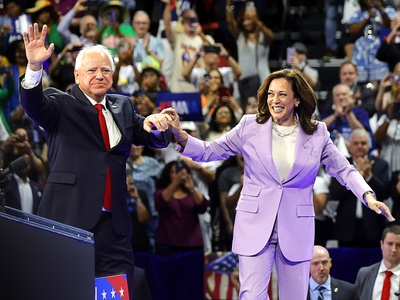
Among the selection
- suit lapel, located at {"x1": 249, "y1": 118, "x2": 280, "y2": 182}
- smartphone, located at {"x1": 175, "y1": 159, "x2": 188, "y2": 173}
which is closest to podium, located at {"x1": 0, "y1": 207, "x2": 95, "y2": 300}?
suit lapel, located at {"x1": 249, "y1": 118, "x2": 280, "y2": 182}

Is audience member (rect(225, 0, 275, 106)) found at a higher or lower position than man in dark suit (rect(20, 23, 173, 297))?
higher

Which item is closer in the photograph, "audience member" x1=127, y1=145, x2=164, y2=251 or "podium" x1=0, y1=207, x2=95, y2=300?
"podium" x1=0, y1=207, x2=95, y2=300

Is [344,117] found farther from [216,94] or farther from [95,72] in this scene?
[95,72]

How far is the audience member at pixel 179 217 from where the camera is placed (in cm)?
833

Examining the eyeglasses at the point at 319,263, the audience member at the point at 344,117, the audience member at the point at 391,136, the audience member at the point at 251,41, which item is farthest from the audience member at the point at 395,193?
the audience member at the point at 251,41

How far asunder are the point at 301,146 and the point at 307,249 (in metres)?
0.59

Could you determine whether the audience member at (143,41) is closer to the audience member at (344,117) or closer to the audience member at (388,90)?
the audience member at (344,117)

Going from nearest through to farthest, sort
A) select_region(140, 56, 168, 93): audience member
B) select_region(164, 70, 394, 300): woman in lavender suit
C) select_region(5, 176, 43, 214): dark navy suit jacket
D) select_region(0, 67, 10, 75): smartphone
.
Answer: select_region(164, 70, 394, 300): woman in lavender suit < select_region(5, 176, 43, 214): dark navy suit jacket < select_region(0, 67, 10, 75): smartphone < select_region(140, 56, 168, 93): audience member

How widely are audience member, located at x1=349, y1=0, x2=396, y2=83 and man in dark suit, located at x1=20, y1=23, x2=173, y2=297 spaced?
18.9 ft

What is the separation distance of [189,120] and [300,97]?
3174mm

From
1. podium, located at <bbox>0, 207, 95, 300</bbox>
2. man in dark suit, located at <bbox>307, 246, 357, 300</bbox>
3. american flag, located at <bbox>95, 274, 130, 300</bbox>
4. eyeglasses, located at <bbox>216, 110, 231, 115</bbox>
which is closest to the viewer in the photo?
podium, located at <bbox>0, 207, 95, 300</bbox>

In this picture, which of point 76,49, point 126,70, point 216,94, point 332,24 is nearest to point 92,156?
point 76,49

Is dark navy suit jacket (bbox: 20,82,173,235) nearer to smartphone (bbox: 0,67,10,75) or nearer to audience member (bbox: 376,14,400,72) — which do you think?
smartphone (bbox: 0,67,10,75)

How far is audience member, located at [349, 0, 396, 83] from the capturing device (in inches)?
415
